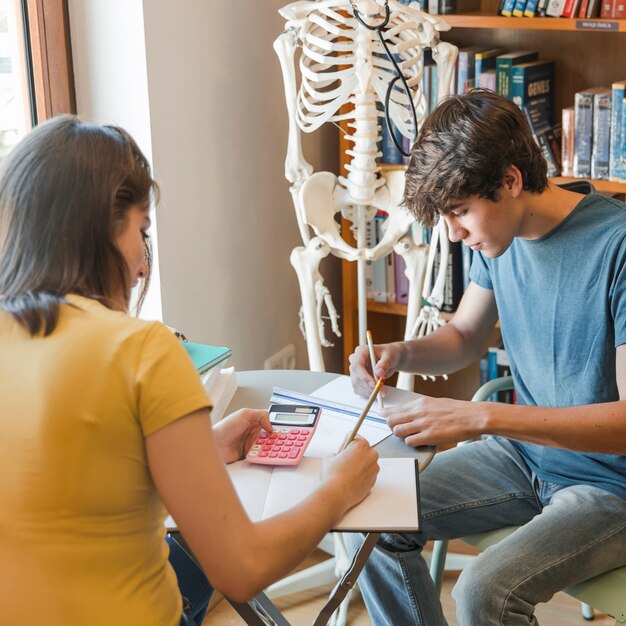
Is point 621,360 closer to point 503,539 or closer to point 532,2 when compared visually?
point 503,539

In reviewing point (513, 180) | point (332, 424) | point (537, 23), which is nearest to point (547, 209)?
point (513, 180)

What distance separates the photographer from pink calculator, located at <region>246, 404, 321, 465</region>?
137 cm

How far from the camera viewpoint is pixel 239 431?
1.40 metres

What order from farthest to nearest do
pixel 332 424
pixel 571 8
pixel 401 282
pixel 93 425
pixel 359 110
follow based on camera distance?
pixel 401 282 < pixel 571 8 < pixel 359 110 < pixel 332 424 < pixel 93 425

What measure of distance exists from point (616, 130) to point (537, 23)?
0.31m

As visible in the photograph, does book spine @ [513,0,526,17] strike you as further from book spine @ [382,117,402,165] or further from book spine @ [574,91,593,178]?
book spine @ [382,117,402,165]

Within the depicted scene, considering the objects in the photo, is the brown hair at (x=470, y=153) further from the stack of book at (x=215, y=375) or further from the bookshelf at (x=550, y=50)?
the bookshelf at (x=550, y=50)

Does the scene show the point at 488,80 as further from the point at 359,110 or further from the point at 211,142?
the point at 211,142

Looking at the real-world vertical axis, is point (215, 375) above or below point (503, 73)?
below

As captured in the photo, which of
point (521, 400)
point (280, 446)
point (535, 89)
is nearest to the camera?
point (280, 446)

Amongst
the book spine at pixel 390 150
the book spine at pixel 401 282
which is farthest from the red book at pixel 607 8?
the book spine at pixel 401 282

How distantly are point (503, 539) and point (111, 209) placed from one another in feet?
2.98

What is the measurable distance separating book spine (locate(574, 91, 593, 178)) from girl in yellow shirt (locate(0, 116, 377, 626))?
1.47m

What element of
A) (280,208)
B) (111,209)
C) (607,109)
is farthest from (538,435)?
(280,208)
